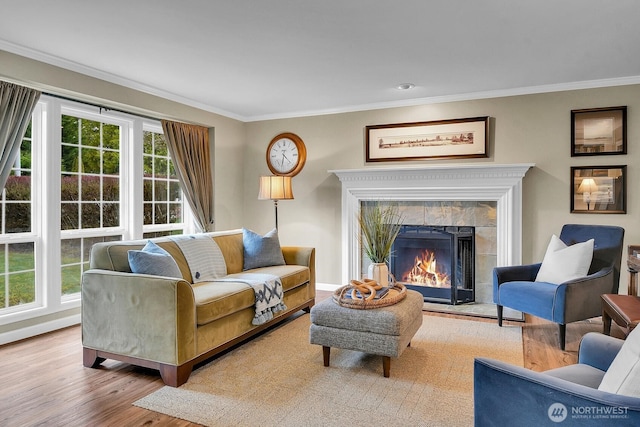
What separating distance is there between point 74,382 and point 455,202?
158 inches

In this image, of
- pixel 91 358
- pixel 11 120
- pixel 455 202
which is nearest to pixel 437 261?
pixel 455 202

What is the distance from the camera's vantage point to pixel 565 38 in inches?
123

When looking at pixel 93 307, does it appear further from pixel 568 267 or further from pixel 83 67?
pixel 568 267

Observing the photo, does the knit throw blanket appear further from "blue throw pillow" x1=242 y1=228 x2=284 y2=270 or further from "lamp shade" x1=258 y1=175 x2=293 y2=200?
"lamp shade" x1=258 y1=175 x2=293 y2=200

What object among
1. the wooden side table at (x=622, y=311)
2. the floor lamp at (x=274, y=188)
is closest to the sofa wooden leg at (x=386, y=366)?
the wooden side table at (x=622, y=311)

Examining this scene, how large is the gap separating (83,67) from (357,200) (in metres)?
3.21

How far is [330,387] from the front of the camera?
263 centimetres

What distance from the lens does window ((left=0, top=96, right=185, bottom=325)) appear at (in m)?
3.61

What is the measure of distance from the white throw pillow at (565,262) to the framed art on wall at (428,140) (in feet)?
4.54

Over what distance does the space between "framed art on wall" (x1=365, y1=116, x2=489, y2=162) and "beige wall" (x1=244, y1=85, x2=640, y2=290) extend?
0.29 ft

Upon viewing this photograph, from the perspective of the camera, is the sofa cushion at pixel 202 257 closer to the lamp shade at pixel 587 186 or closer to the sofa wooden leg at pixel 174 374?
the sofa wooden leg at pixel 174 374

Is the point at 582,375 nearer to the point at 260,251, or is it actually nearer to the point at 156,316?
the point at 156,316

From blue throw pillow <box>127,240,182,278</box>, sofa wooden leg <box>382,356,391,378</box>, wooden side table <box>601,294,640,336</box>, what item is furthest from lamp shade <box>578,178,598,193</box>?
blue throw pillow <box>127,240,182,278</box>

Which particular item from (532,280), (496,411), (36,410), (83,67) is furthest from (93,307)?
(532,280)
